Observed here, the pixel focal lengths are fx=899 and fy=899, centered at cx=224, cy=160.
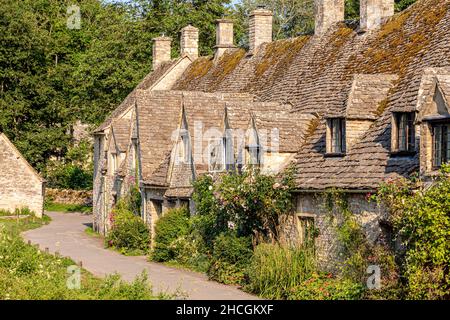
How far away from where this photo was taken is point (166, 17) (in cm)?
5766

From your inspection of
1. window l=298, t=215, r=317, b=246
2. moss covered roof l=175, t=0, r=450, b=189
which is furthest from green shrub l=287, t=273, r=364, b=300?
moss covered roof l=175, t=0, r=450, b=189

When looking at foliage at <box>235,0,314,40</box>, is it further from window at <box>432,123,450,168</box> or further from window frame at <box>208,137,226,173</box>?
window at <box>432,123,450,168</box>

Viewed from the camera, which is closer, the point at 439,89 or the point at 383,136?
Result: the point at 439,89

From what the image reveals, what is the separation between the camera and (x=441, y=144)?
1945 cm

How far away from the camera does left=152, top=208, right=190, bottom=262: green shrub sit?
30.7 metres

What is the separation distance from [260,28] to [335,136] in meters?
16.9

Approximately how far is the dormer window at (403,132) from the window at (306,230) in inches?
140

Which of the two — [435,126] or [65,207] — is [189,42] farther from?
[435,126]

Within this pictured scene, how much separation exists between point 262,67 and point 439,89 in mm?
18409

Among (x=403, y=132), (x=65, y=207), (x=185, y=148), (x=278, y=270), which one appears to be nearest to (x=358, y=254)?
(x=278, y=270)

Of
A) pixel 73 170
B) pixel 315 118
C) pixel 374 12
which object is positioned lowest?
pixel 73 170

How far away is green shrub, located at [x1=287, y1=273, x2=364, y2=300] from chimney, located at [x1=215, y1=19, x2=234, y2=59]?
24008mm
